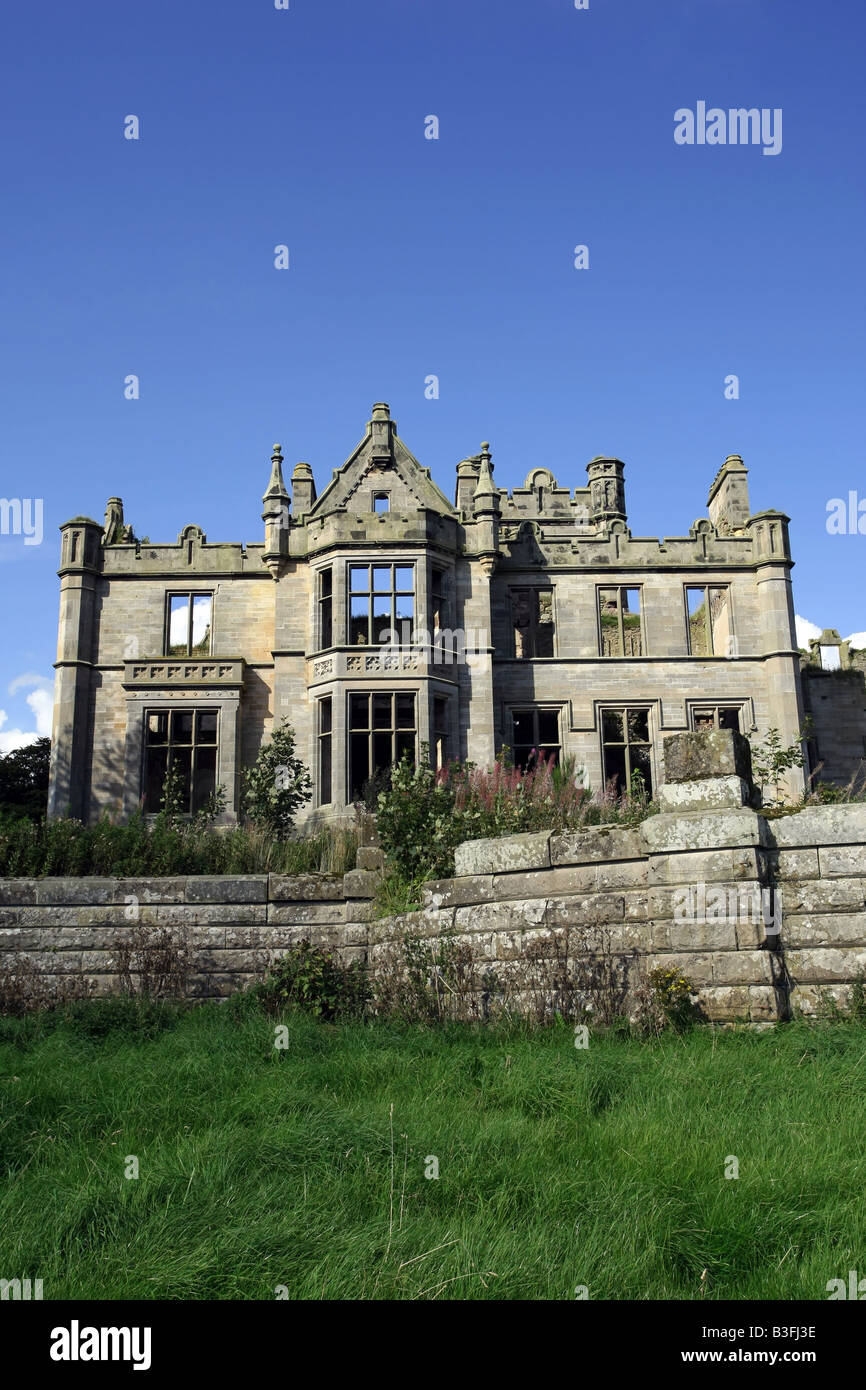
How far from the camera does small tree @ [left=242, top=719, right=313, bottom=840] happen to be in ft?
57.2

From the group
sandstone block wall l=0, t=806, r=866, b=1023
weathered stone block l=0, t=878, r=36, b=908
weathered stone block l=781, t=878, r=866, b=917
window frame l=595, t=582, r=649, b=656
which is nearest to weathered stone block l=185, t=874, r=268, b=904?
sandstone block wall l=0, t=806, r=866, b=1023

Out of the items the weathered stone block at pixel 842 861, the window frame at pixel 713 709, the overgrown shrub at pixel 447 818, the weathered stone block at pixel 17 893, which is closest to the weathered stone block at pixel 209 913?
the weathered stone block at pixel 17 893

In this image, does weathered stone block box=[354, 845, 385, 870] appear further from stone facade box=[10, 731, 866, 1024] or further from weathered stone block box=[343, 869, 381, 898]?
stone facade box=[10, 731, 866, 1024]

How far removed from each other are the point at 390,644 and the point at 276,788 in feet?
24.3

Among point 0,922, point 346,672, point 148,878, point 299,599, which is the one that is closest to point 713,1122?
point 148,878

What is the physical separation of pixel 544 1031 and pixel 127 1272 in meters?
4.68

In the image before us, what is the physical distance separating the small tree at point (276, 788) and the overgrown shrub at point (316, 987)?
623cm

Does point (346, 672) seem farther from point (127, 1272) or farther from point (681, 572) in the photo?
point (127, 1272)

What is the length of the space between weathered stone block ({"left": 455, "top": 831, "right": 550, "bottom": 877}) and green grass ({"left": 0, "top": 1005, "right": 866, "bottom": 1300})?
1.99 meters

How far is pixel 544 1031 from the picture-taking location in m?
8.34

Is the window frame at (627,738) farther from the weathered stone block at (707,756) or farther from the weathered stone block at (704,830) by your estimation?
the weathered stone block at (704,830)

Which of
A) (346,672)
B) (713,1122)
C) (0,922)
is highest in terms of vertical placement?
(346,672)

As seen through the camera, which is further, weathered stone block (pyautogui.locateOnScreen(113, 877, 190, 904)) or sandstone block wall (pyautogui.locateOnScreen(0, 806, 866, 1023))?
weathered stone block (pyautogui.locateOnScreen(113, 877, 190, 904))
